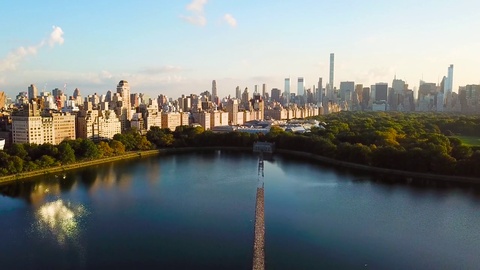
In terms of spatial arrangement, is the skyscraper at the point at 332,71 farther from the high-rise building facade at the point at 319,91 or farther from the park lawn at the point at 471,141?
the park lawn at the point at 471,141

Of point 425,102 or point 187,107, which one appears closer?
point 187,107

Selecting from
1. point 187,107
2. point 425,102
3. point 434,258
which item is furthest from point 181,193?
point 425,102

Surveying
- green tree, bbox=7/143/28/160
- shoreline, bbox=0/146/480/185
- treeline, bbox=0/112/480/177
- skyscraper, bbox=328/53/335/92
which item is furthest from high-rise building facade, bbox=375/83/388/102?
green tree, bbox=7/143/28/160

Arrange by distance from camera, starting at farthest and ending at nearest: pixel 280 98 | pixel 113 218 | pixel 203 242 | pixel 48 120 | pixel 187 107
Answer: pixel 280 98
pixel 187 107
pixel 48 120
pixel 113 218
pixel 203 242

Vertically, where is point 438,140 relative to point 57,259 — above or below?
above

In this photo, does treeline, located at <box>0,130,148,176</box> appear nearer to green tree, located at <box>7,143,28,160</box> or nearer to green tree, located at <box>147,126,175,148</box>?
green tree, located at <box>7,143,28,160</box>

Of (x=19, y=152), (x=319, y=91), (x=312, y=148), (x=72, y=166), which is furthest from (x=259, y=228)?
(x=319, y=91)

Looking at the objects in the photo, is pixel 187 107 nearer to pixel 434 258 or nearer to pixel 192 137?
pixel 192 137

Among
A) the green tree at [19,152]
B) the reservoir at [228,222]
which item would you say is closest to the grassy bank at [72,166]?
the reservoir at [228,222]
